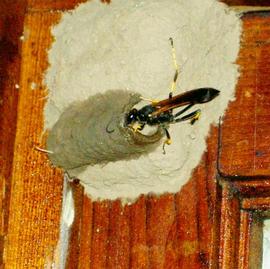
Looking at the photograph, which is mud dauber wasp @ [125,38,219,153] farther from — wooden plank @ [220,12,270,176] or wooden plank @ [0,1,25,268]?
wooden plank @ [0,1,25,268]

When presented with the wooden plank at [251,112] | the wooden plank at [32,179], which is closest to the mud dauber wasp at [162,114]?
the wooden plank at [251,112]

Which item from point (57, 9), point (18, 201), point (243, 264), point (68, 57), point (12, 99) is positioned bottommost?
point (243, 264)

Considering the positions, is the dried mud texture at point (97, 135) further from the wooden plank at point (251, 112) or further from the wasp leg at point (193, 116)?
the wooden plank at point (251, 112)

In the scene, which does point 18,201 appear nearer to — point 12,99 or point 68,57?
point 12,99

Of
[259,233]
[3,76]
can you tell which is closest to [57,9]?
[3,76]

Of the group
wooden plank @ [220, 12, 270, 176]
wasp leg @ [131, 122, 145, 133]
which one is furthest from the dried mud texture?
wooden plank @ [220, 12, 270, 176]
